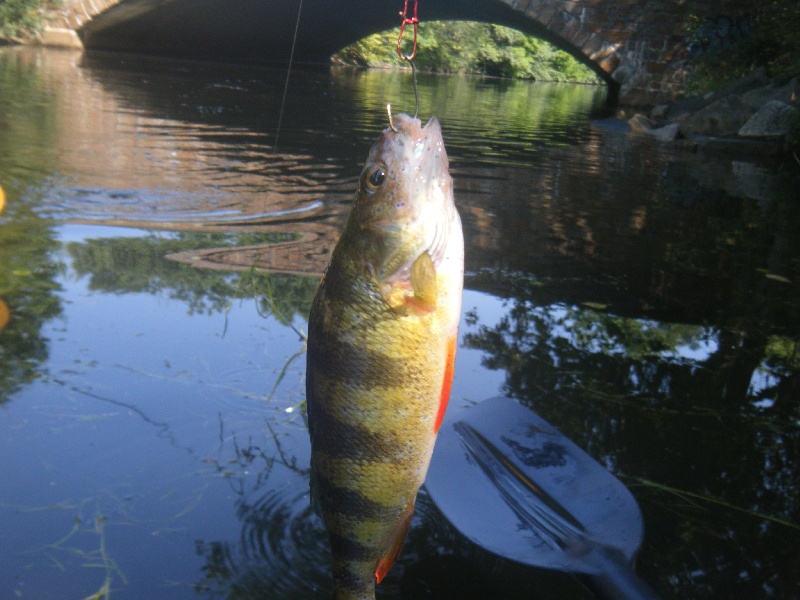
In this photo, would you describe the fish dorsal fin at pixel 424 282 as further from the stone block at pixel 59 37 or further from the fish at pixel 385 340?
the stone block at pixel 59 37

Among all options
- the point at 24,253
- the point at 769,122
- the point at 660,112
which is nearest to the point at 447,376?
the point at 24,253

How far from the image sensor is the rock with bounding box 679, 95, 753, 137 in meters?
14.5

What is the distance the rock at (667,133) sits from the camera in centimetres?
1441

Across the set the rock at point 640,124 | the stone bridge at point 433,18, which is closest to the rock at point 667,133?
the rock at point 640,124

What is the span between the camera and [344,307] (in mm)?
1491

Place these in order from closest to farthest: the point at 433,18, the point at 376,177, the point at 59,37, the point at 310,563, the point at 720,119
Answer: the point at 376,177 → the point at 310,563 → the point at 720,119 → the point at 59,37 → the point at 433,18

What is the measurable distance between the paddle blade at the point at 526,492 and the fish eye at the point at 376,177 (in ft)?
3.95

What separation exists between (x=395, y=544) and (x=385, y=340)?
44 cm

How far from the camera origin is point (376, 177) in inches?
62.0

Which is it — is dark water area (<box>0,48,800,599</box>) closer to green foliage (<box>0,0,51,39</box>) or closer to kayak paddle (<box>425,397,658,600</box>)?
kayak paddle (<box>425,397,658,600</box>)

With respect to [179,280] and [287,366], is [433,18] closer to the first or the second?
[179,280]

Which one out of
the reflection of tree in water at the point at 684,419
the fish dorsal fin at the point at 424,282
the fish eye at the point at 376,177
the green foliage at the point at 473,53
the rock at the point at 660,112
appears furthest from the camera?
the green foliage at the point at 473,53

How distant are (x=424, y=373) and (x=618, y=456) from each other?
1947 mm

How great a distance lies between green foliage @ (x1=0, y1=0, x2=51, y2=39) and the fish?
22.8 meters
